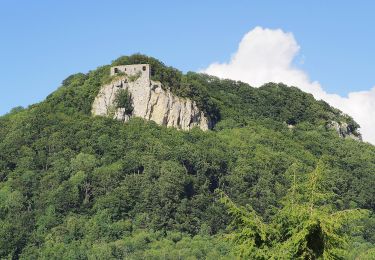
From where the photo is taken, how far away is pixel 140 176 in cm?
9775

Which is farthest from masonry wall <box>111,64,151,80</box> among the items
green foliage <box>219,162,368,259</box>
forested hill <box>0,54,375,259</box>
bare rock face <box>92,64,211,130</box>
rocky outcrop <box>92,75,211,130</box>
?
green foliage <box>219,162,368,259</box>

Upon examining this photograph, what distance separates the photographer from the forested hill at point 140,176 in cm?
8806

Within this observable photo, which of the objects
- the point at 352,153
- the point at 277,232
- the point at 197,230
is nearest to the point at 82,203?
the point at 197,230

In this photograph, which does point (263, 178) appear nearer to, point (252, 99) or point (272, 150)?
point (272, 150)

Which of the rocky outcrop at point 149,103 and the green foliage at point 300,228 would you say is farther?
the rocky outcrop at point 149,103

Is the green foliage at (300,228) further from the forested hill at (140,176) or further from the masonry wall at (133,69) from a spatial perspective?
the masonry wall at (133,69)

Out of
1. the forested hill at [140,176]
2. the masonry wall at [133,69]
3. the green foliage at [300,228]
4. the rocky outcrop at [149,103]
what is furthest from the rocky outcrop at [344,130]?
the green foliage at [300,228]

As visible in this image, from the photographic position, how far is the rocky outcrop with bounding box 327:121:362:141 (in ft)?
459

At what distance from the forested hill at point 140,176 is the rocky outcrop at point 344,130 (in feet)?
41.2

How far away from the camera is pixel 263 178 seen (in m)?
102

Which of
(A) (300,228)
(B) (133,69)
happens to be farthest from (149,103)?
(A) (300,228)

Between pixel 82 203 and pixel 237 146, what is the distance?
25314 millimetres

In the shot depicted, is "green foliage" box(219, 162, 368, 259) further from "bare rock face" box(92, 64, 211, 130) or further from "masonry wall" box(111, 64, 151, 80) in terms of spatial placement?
"masonry wall" box(111, 64, 151, 80)

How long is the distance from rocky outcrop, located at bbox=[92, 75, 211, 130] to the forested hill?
161cm
